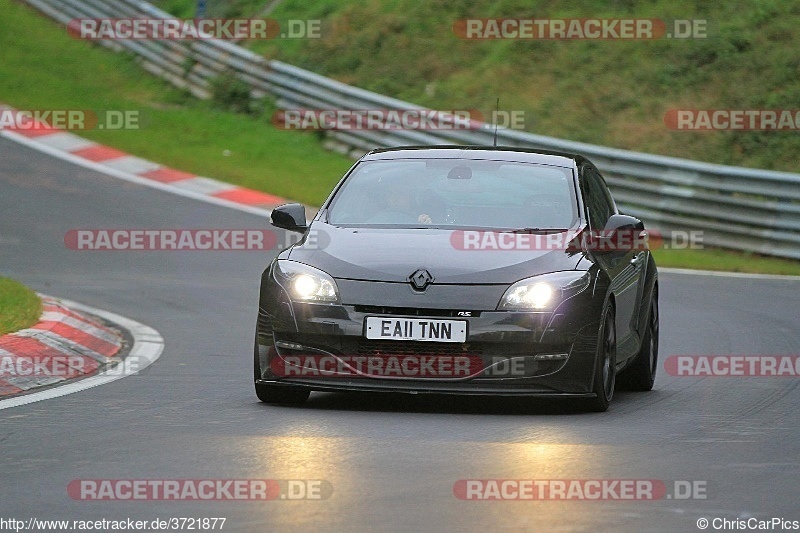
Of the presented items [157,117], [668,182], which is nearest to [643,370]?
[668,182]

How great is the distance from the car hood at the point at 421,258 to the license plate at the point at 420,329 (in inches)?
8.9

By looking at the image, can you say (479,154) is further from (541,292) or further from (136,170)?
(136,170)

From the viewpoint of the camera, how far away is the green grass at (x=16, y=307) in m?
11.4

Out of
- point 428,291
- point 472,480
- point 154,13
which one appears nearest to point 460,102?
point 154,13

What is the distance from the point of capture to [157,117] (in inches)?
1022

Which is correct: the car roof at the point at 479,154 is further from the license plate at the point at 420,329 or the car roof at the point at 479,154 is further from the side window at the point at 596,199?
the license plate at the point at 420,329

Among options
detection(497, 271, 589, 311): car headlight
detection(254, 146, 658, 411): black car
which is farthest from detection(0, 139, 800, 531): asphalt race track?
detection(497, 271, 589, 311): car headlight

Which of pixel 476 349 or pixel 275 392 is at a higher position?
pixel 476 349

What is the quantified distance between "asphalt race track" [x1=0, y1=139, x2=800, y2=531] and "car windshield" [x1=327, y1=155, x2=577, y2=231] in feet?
3.42

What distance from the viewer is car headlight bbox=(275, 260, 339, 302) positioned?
9.06 metres

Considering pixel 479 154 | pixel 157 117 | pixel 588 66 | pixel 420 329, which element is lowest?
pixel 420 329

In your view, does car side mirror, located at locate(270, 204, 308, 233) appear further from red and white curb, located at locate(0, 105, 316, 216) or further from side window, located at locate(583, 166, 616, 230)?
red and white curb, located at locate(0, 105, 316, 216)

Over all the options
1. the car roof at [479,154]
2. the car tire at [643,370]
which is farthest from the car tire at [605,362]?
the car roof at [479,154]

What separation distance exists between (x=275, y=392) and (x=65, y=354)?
6.86 feet
